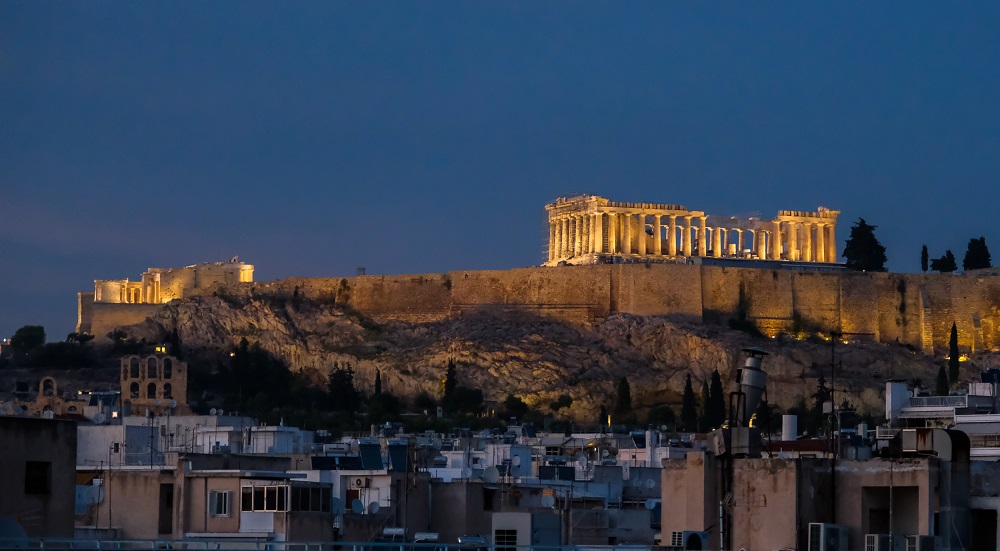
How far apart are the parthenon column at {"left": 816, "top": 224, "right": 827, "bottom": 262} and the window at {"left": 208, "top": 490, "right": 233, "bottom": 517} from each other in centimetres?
7176

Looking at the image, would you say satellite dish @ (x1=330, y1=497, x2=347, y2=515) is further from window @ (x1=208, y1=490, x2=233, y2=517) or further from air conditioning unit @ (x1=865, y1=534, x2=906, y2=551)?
air conditioning unit @ (x1=865, y1=534, x2=906, y2=551)

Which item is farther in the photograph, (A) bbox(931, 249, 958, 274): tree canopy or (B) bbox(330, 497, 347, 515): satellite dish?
(A) bbox(931, 249, 958, 274): tree canopy

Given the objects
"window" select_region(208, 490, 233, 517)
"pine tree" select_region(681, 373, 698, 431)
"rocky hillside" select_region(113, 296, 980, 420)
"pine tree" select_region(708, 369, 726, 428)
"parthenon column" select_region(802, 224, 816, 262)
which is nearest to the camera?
"window" select_region(208, 490, 233, 517)

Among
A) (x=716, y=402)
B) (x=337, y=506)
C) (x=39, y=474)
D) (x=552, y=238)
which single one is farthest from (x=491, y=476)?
(x=552, y=238)

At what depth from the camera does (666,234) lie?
92250mm

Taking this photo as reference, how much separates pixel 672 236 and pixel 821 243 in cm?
751

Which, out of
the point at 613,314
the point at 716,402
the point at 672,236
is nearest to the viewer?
the point at 716,402

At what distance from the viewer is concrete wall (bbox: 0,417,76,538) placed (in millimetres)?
17062

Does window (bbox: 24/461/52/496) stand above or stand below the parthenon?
below

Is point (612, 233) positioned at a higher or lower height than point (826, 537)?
higher

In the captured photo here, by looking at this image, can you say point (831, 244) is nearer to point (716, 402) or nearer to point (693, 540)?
point (716, 402)

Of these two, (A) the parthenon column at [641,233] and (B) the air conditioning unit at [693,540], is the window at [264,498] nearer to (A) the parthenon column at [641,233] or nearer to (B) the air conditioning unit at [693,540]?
(B) the air conditioning unit at [693,540]

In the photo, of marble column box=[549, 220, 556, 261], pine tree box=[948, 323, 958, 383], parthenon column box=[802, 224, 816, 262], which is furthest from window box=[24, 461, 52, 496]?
parthenon column box=[802, 224, 816, 262]

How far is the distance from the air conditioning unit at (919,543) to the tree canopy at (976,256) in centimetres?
8103
